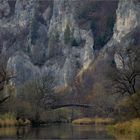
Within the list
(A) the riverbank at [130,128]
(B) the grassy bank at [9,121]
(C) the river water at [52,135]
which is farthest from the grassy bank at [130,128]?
(B) the grassy bank at [9,121]

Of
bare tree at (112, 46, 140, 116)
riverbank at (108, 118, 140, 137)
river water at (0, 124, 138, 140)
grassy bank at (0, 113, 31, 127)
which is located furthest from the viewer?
grassy bank at (0, 113, 31, 127)

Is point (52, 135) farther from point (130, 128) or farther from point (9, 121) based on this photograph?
point (9, 121)

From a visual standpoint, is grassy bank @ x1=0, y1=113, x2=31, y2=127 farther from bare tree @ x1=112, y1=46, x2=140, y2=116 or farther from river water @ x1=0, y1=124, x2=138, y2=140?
bare tree @ x1=112, y1=46, x2=140, y2=116

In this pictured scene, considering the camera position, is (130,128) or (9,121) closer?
(130,128)

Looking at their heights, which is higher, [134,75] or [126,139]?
[134,75]

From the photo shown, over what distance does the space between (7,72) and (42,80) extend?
42724 mm

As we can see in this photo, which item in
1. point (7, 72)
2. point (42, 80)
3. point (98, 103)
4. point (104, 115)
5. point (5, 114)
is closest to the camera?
point (7, 72)

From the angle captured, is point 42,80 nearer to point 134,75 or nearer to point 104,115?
point 104,115

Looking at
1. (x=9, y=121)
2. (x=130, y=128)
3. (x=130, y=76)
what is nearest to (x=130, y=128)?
(x=130, y=128)

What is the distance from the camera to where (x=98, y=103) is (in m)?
146

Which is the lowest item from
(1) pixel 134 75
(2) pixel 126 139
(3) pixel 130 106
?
(2) pixel 126 139

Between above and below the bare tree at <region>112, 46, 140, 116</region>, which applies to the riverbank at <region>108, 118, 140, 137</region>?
below

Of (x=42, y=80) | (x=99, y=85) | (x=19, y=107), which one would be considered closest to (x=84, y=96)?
(x=99, y=85)

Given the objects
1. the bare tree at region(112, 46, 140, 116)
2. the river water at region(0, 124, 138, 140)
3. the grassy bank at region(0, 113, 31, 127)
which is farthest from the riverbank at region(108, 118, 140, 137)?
the grassy bank at region(0, 113, 31, 127)
